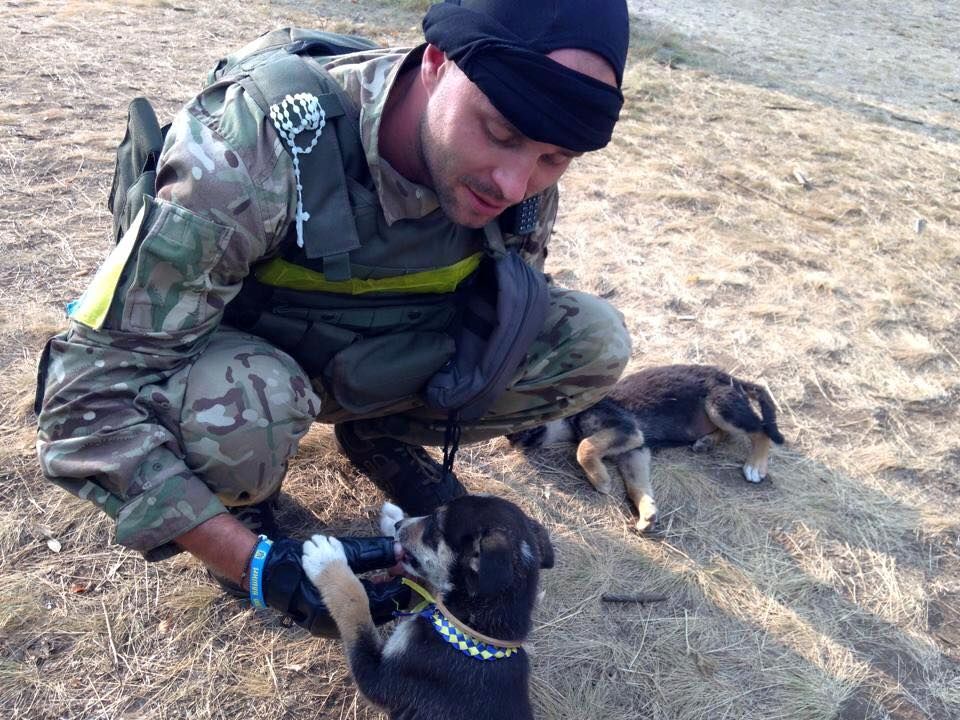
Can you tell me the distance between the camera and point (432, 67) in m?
2.79

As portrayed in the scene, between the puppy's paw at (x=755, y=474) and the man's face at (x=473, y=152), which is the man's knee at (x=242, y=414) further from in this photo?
the puppy's paw at (x=755, y=474)

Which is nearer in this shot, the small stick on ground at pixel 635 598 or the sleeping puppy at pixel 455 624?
the sleeping puppy at pixel 455 624

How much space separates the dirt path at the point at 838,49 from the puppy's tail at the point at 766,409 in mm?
7416

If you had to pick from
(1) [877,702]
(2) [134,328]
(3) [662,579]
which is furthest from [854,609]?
(2) [134,328]

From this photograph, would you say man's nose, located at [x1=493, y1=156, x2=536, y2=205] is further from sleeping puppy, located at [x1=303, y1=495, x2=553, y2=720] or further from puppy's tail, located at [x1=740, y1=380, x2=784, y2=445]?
puppy's tail, located at [x1=740, y1=380, x2=784, y2=445]

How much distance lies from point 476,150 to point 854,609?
2.83m

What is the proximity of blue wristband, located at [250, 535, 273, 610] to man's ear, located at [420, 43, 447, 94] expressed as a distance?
174cm

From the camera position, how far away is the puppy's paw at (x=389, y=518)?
134 inches

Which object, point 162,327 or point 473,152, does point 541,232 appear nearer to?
point 473,152

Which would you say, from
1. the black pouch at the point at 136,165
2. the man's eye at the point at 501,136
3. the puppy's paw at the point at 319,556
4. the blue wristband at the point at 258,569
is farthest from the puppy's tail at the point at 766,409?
the black pouch at the point at 136,165

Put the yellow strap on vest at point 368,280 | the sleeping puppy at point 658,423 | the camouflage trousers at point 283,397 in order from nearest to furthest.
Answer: the camouflage trousers at point 283,397, the yellow strap on vest at point 368,280, the sleeping puppy at point 658,423

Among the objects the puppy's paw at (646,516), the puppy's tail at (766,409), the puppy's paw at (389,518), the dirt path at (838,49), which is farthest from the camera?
the dirt path at (838,49)

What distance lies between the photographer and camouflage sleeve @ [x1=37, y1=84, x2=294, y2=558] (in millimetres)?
2494

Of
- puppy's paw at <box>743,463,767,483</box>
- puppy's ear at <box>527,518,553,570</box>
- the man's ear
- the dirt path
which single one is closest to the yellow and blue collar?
puppy's ear at <box>527,518,553,570</box>
